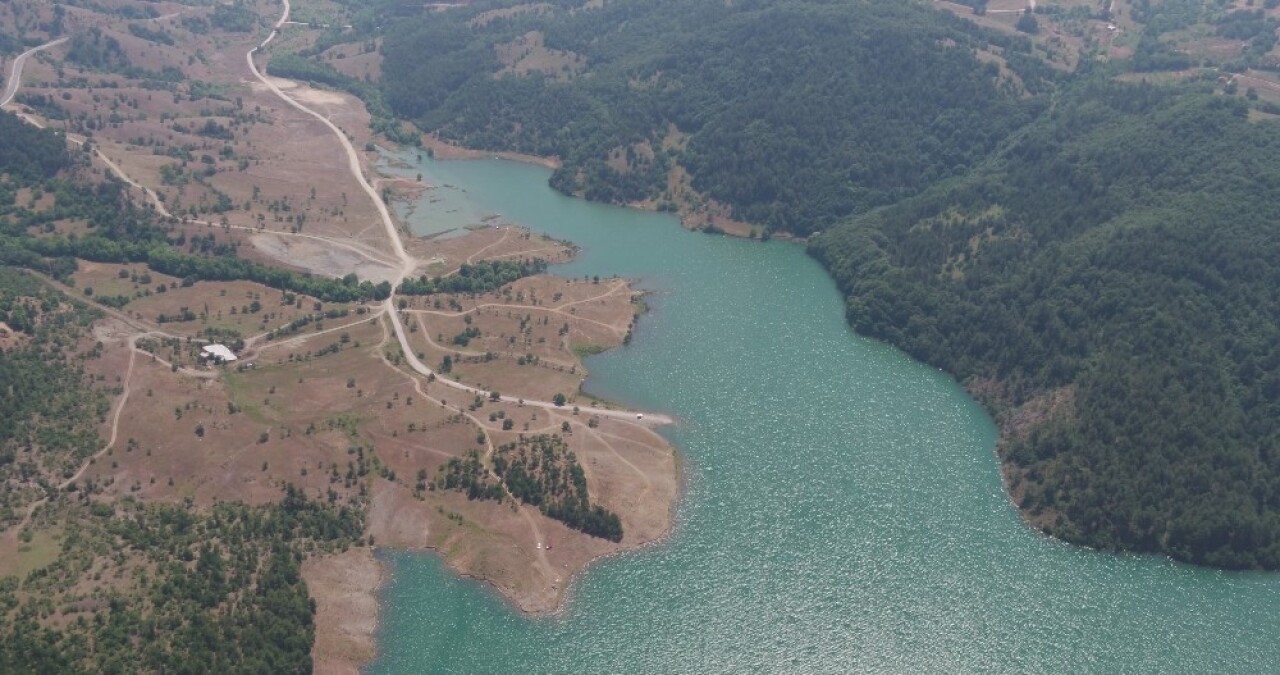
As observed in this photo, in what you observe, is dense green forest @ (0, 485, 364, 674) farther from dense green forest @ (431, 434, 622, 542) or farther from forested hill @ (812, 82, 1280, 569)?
forested hill @ (812, 82, 1280, 569)

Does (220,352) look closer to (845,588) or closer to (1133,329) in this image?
(845,588)

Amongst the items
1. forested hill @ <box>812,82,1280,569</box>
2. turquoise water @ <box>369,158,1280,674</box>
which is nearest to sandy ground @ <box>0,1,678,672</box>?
turquoise water @ <box>369,158,1280,674</box>

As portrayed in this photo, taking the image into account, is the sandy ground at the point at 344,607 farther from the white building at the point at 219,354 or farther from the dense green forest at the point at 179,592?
the white building at the point at 219,354

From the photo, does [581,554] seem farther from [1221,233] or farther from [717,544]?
[1221,233]

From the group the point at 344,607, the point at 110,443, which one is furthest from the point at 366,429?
the point at 344,607

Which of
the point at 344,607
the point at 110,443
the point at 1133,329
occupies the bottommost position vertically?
the point at 344,607

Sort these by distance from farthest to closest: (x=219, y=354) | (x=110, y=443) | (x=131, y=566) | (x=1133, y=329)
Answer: (x=219, y=354) < (x=1133, y=329) < (x=110, y=443) < (x=131, y=566)

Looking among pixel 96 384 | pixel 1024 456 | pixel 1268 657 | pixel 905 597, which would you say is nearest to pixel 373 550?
pixel 96 384

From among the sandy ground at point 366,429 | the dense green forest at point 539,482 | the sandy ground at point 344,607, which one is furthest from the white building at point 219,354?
the sandy ground at point 344,607
